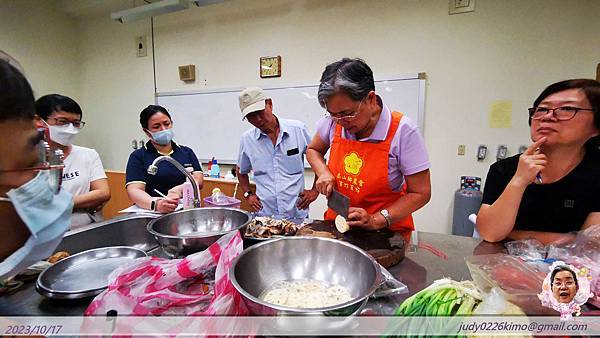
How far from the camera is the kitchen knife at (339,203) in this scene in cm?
141

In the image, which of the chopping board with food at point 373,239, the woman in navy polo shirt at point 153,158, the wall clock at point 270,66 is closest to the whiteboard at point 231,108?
the wall clock at point 270,66

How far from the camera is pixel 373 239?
1.33 meters

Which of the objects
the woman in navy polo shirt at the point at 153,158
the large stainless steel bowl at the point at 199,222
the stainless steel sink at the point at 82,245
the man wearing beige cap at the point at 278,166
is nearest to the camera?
the stainless steel sink at the point at 82,245

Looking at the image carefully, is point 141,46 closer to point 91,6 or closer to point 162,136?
point 91,6

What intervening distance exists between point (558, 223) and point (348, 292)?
1.21m

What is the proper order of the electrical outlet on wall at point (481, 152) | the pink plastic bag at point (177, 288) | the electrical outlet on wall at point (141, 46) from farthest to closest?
the electrical outlet on wall at point (141, 46)
the electrical outlet on wall at point (481, 152)
the pink plastic bag at point (177, 288)

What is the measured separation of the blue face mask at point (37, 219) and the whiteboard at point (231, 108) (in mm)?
3294

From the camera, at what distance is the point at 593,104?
3.98ft

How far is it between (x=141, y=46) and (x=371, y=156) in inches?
196

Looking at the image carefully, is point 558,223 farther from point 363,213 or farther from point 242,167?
point 242,167

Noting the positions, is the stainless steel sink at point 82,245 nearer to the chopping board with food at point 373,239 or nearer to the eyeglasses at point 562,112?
the chopping board with food at point 373,239

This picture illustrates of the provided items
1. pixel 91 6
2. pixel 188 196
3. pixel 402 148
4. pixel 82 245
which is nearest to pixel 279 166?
pixel 188 196

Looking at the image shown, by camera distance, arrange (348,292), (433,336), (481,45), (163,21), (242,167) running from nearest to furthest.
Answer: (433,336), (348,292), (242,167), (481,45), (163,21)

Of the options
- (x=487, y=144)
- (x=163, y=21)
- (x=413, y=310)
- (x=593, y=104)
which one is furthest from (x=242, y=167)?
(x=163, y=21)
